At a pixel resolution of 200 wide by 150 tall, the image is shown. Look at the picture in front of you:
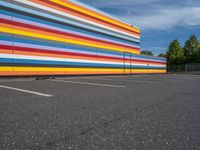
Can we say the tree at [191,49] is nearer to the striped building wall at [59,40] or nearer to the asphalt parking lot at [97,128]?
the striped building wall at [59,40]

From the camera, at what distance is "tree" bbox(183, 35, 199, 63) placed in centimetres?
4285

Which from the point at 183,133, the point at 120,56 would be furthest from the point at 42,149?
the point at 120,56

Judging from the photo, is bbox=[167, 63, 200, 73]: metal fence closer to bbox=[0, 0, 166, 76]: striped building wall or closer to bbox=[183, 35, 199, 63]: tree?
bbox=[183, 35, 199, 63]: tree

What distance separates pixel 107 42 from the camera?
19.5 metres

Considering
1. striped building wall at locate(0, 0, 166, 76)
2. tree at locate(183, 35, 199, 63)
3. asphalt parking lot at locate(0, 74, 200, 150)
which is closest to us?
asphalt parking lot at locate(0, 74, 200, 150)

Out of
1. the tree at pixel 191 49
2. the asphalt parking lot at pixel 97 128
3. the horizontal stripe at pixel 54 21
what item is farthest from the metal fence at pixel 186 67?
the asphalt parking lot at pixel 97 128

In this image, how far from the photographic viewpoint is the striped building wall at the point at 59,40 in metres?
10.8

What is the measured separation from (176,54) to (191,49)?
4.59m

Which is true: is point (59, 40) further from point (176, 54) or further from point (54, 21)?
point (176, 54)

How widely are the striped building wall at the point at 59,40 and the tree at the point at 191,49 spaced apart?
28.1 m

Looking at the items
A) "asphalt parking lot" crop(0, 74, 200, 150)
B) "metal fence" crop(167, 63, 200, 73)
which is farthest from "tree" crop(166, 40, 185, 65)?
"asphalt parking lot" crop(0, 74, 200, 150)

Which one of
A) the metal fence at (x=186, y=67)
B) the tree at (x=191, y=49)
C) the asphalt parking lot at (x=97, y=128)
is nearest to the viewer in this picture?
the asphalt parking lot at (x=97, y=128)

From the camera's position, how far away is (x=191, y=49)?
44125 millimetres

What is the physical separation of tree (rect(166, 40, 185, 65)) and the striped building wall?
83.4ft
